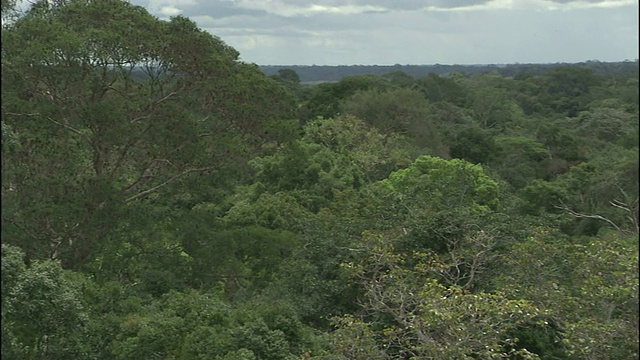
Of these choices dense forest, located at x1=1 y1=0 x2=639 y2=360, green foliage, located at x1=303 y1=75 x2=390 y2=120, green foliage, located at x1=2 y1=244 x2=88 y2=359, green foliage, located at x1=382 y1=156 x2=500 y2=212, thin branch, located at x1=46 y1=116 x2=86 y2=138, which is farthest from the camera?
green foliage, located at x1=303 y1=75 x2=390 y2=120

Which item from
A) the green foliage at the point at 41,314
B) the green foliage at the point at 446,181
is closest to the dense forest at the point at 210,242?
the green foliage at the point at 41,314

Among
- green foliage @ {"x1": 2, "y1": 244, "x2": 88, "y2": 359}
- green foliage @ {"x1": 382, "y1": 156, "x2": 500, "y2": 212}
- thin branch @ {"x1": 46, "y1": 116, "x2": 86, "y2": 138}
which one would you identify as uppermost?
thin branch @ {"x1": 46, "y1": 116, "x2": 86, "y2": 138}

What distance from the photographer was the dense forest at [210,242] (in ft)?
25.8

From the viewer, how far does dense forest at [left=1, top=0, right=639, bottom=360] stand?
25.8 ft

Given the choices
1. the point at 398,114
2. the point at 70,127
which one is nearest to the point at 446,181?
the point at 70,127

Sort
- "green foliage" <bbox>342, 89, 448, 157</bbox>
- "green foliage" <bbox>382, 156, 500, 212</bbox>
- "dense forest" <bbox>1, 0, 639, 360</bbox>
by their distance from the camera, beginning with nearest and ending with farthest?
"dense forest" <bbox>1, 0, 639, 360</bbox> → "green foliage" <bbox>382, 156, 500, 212</bbox> → "green foliage" <bbox>342, 89, 448, 157</bbox>

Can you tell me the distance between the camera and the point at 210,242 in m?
14.1

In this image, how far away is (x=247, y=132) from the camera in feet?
48.3

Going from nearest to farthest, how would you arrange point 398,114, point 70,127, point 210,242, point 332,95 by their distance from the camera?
point 70,127 → point 210,242 → point 398,114 → point 332,95

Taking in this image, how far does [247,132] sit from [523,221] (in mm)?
6034

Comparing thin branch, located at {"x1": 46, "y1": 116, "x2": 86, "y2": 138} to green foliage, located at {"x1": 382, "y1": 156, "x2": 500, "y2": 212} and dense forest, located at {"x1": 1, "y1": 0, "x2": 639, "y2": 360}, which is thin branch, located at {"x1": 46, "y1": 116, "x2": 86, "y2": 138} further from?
green foliage, located at {"x1": 382, "y1": 156, "x2": 500, "y2": 212}

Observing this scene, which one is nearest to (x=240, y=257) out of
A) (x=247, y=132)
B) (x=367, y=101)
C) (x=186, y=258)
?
(x=186, y=258)

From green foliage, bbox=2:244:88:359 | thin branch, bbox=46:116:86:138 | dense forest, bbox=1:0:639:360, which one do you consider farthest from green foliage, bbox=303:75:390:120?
green foliage, bbox=2:244:88:359

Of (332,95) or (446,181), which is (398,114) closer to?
(332,95)
